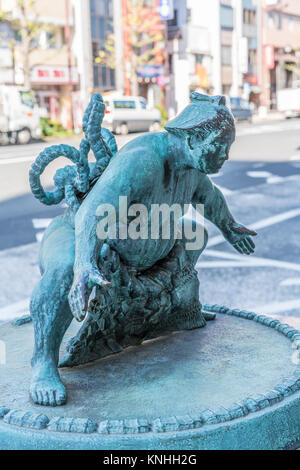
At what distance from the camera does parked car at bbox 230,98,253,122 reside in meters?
25.9

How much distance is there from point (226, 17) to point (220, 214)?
1391 inches

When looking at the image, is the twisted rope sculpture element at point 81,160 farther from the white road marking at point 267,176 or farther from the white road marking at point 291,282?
the white road marking at point 267,176

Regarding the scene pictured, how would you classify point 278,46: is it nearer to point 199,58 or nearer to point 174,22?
point 199,58

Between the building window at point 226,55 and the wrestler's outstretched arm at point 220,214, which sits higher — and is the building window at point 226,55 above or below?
above

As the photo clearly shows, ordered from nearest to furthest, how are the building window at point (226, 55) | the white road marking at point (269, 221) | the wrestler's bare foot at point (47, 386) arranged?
the wrestler's bare foot at point (47, 386)
the white road marking at point (269, 221)
the building window at point (226, 55)

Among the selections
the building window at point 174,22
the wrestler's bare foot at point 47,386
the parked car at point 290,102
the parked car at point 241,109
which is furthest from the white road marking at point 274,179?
the building window at point 174,22

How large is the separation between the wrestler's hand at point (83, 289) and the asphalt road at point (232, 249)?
1.21 meters

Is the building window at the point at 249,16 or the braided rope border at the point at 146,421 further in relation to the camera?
the building window at the point at 249,16

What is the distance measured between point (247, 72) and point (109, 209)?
37911 mm

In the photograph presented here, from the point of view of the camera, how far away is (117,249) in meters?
1.97

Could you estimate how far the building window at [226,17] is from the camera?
113 ft

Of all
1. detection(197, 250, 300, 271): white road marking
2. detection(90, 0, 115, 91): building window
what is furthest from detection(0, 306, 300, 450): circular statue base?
detection(90, 0, 115, 91): building window
